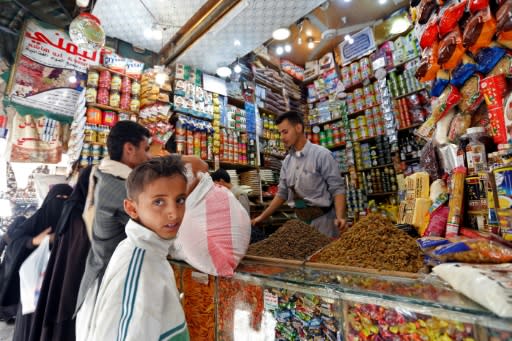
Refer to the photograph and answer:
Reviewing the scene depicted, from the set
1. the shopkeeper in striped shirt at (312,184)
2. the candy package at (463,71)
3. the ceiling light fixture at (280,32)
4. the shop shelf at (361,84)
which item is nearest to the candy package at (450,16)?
the candy package at (463,71)

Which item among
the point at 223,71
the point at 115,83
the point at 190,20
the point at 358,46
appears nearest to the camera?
the point at 115,83

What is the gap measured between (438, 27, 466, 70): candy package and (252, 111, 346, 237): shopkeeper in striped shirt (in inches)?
47.8

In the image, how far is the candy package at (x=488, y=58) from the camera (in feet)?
2.99

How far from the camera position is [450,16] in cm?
105

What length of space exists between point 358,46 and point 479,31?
12.6 feet

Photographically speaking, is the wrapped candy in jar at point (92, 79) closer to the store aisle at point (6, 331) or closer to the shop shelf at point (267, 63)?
the store aisle at point (6, 331)

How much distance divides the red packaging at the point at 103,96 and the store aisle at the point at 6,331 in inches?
91.1

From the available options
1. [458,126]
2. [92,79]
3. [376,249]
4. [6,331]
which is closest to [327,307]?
[376,249]

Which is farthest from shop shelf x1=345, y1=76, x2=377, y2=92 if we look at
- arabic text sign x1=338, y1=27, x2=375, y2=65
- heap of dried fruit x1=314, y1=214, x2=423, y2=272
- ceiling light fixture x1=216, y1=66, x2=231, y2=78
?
heap of dried fruit x1=314, y1=214, x2=423, y2=272

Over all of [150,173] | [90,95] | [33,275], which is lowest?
[33,275]

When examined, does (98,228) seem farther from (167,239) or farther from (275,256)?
(275,256)

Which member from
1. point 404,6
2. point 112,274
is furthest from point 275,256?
point 404,6

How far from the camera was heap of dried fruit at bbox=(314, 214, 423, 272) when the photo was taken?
2.56ft

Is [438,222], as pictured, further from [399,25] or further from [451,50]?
[399,25]
